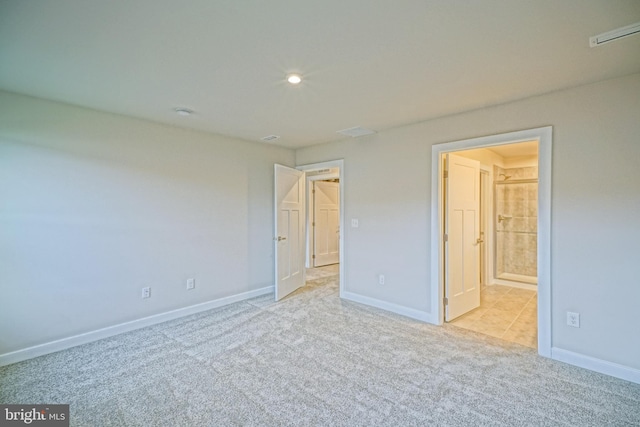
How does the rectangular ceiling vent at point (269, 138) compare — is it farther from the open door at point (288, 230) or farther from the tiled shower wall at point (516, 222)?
the tiled shower wall at point (516, 222)

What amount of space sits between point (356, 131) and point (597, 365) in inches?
129

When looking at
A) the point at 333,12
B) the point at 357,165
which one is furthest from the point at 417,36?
the point at 357,165

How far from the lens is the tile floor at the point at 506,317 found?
3129 millimetres

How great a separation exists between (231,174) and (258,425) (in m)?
3.15

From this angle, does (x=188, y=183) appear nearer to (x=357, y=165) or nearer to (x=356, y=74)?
(x=357, y=165)

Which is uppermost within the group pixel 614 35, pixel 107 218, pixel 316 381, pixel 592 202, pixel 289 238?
pixel 614 35

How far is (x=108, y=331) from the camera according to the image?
3.10 metres

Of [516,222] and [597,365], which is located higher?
[516,222]

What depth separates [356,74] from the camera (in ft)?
7.30

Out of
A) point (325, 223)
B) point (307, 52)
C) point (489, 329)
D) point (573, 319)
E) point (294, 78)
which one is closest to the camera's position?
point (307, 52)

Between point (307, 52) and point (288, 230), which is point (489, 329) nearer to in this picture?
point (288, 230)

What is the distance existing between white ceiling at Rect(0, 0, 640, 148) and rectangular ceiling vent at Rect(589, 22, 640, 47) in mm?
46

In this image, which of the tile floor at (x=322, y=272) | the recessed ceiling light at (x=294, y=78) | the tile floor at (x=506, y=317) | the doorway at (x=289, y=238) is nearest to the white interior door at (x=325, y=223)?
the tile floor at (x=322, y=272)

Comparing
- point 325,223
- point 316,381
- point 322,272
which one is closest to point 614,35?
point 316,381
